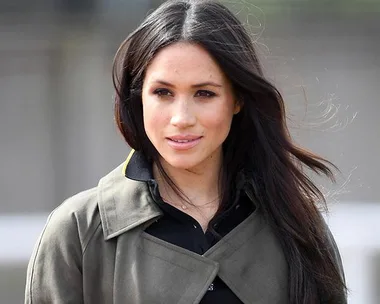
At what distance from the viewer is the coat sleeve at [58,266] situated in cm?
201

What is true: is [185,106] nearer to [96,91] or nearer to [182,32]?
[182,32]

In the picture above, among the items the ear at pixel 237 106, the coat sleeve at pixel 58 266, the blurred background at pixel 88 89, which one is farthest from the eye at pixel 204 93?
the blurred background at pixel 88 89

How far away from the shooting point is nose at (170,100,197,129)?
6.54 ft

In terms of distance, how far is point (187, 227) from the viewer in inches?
83.0

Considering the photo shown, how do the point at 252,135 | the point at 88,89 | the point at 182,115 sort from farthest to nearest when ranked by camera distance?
Answer: the point at 88,89, the point at 252,135, the point at 182,115

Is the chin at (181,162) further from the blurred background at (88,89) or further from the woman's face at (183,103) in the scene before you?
the blurred background at (88,89)

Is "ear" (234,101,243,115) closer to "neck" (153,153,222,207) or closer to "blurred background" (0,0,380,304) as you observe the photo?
"neck" (153,153,222,207)

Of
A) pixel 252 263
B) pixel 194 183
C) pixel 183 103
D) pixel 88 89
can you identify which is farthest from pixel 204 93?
pixel 88 89

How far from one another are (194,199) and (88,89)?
6.10 ft

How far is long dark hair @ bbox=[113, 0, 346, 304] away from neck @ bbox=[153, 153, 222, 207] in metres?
0.02

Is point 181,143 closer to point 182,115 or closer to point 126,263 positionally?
point 182,115

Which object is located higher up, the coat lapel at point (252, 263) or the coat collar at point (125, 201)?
the coat collar at point (125, 201)

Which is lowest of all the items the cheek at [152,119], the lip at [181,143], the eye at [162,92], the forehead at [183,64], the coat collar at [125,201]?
the coat collar at [125,201]

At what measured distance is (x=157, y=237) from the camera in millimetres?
2076
